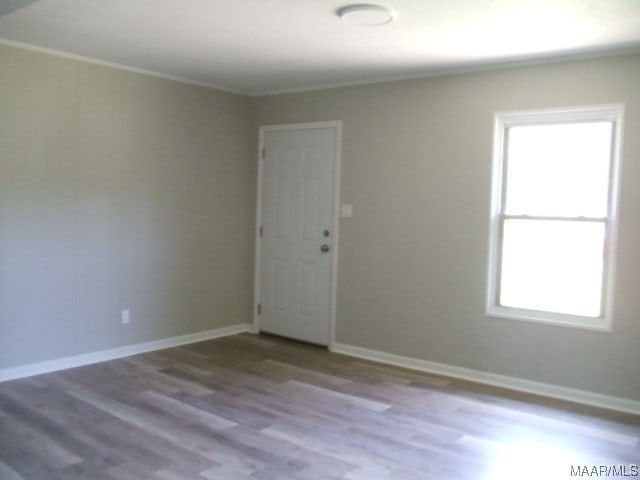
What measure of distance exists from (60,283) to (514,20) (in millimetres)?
3657

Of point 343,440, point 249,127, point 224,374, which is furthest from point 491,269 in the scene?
point 249,127

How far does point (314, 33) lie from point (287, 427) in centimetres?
243

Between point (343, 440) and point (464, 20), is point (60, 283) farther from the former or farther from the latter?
point (464, 20)

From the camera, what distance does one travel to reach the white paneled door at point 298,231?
536 centimetres

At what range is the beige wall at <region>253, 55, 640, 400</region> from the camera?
3910 millimetres

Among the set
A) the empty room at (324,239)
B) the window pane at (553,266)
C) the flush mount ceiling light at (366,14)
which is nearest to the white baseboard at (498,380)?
the empty room at (324,239)

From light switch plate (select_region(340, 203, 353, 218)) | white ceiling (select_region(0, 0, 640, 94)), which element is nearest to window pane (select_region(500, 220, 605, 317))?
white ceiling (select_region(0, 0, 640, 94))

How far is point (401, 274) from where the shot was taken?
4879 millimetres

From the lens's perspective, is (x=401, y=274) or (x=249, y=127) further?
(x=249, y=127)

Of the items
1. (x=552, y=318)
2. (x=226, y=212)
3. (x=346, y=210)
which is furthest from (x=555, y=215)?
(x=226, y=212)

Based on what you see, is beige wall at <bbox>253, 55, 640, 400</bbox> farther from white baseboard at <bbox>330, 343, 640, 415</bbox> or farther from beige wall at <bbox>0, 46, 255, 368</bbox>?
beige wall at <bbox>0, 46, 255, 368</bbox>

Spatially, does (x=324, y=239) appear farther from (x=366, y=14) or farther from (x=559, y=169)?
(x=366, y=14)

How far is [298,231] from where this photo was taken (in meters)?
5.58

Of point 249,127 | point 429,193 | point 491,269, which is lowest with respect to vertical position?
point 491,269
